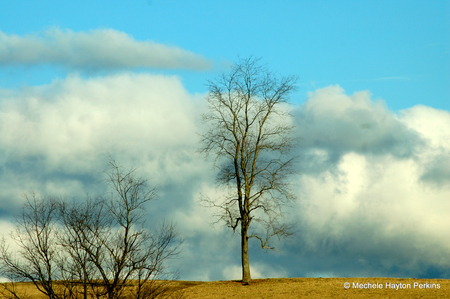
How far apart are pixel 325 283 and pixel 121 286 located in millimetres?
15703

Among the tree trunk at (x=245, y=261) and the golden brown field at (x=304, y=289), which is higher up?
the tree trunk at (x=245, y=261)

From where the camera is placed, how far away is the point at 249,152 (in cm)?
2953

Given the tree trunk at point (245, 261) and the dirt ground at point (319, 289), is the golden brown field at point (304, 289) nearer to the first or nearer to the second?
the dirt ground at point (319, 289)

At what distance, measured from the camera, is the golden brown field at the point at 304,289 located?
21.7 m

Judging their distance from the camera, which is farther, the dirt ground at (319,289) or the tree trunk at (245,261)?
the tree trunk at (245,261)

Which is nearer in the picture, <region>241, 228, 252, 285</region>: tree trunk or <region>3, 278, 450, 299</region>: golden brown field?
<region>3, 278, 450, 299</region>: golden brown field

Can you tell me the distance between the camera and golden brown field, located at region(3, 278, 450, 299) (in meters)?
21.7

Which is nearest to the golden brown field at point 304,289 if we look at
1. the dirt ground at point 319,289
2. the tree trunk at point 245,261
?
the dirt ground at point 319,289

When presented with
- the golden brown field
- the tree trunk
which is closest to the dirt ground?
the golden brown field

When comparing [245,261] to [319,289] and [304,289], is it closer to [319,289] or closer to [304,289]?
[304,289]

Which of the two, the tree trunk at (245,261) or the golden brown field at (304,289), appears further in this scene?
the tree trunk at (245,261)

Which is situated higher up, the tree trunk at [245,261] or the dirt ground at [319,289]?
the tree trunk at [245,261]

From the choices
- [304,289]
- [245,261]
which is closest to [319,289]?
[304,289]

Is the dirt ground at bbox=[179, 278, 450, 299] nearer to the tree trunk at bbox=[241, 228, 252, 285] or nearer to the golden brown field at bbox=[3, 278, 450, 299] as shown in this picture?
the golden brown field at bbox=[3, 278, 450, 299]
